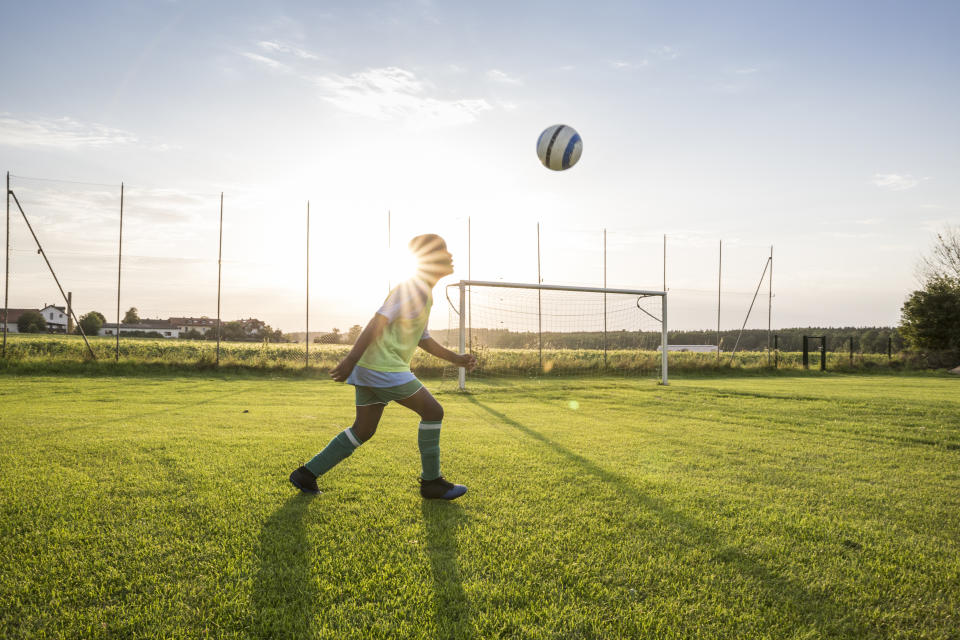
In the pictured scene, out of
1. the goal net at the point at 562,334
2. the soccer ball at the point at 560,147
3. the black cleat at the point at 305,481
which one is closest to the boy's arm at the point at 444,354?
the black cleat at the point at 305,481

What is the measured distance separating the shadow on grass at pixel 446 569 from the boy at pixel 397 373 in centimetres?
28

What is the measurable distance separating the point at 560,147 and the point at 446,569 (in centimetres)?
856

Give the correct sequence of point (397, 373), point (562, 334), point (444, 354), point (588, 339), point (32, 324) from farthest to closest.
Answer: point (32, 324) → point (588, 339) → point (562, 334) → point (444, 354) → point (397, 373)

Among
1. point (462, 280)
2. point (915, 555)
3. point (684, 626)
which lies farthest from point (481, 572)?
point (462, 280)

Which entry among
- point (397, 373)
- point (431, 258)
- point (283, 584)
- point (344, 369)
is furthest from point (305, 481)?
point (431, 258)

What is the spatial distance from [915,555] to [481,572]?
2.46 meters

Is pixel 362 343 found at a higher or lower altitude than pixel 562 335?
lower

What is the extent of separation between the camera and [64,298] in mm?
17422

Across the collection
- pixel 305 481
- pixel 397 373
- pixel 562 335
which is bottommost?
pixel 305 481

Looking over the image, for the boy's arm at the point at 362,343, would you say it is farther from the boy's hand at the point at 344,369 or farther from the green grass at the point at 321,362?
the green grass at the point at 321,362

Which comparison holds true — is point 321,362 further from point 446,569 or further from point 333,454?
point 446,569

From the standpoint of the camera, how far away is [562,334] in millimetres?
20594

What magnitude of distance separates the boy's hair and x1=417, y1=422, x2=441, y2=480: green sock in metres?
1.29

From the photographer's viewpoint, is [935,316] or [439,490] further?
[935,316]
